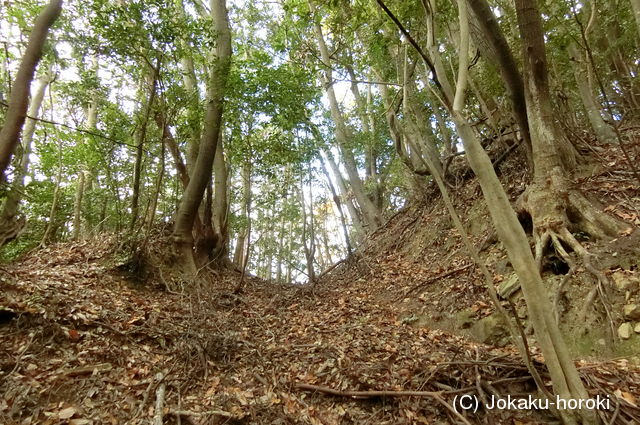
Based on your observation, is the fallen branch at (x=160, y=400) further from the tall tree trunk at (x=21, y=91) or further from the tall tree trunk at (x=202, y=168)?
the tall tree trunk at (x=202, y=168)

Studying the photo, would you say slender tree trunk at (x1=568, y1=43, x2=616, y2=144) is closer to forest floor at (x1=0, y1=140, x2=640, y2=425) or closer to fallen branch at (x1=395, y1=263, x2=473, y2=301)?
forest floor at (x1=0, y1=140, x2=640, y2=425)

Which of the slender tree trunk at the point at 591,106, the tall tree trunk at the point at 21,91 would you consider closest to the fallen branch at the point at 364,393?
the tall tree trunk at the point at 21,91

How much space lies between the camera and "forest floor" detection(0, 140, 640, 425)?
2953mm

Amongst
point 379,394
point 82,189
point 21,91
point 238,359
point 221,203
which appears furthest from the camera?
point 82,189

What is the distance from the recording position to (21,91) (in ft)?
11.6

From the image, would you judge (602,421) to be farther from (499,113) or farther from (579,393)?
(499,113)

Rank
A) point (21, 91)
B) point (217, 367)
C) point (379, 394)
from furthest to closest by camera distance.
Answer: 1. point (217, 367)
2. point (21, 91)
3. point (379, 394)

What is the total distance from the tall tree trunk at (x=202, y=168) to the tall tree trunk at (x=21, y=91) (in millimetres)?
3020

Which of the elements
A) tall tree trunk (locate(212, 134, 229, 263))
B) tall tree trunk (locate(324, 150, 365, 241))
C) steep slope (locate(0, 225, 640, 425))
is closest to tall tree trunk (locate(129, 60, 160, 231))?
steep slope (locate(0, 225, 640, 425))

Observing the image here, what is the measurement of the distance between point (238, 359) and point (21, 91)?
3.78m

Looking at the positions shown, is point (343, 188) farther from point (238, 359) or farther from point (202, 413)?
point (202, 413)

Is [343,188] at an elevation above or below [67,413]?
above

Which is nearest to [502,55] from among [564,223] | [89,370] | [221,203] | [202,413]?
[564,223]

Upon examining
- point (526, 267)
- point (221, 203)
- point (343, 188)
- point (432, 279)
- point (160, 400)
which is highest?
point (343, 188)
